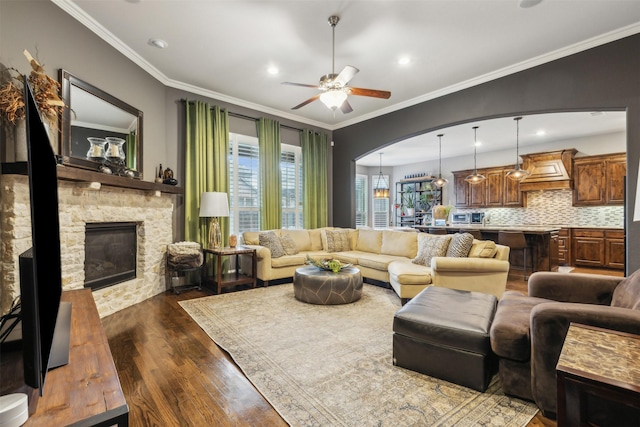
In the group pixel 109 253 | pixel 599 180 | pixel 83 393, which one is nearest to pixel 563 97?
pixel 599 180

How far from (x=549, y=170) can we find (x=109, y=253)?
8788mm

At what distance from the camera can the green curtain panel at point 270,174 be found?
17.9 ft

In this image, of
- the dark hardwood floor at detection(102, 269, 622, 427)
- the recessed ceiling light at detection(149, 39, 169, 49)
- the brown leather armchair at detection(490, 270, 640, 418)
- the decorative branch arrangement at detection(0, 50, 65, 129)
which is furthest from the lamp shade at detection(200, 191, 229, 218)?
the brown leather armchair at detection(490, 270, 640, 418)

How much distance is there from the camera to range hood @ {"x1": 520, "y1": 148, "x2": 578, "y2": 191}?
6.95 metres

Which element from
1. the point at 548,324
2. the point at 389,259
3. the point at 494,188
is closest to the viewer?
the point at 548,324

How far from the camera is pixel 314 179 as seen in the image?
20.5 ft

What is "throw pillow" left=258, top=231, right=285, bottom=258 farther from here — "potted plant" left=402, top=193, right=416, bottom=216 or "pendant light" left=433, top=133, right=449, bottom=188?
"potted plant" left=402, top=193, right=416, bottom=216

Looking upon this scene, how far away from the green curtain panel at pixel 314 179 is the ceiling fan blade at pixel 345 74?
3.15 m

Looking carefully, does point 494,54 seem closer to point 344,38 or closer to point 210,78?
point 344,38

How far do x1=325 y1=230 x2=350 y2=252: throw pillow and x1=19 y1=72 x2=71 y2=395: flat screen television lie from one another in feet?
13.8

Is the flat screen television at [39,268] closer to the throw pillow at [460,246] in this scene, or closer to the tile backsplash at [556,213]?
the throw pillow at [460,246]

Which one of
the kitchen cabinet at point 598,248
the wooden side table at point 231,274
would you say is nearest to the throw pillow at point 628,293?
the wooden side table at point 231,274

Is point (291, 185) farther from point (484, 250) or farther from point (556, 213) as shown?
point (556, 213)

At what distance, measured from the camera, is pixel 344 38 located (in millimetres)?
3301
